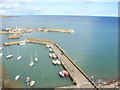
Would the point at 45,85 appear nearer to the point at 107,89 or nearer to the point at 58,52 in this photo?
the point at 107,89

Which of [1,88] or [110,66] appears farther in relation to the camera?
[110,66]

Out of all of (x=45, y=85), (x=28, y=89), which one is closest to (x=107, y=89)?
(x=45, y=85)

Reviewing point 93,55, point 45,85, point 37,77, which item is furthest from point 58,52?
point 45,85

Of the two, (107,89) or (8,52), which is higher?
(8,52)

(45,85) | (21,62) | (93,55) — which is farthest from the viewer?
(93,55)

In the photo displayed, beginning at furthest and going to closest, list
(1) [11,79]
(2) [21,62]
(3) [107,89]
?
(2) [21,62] → (1) [11,79] → (3) [107,89]

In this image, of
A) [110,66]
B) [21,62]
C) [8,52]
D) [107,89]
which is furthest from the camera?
[8,52]

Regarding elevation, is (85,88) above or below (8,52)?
below

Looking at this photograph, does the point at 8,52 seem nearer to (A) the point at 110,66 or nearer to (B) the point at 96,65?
(B) the point at 96,65

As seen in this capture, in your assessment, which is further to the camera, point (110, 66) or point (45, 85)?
point (110, 66)
